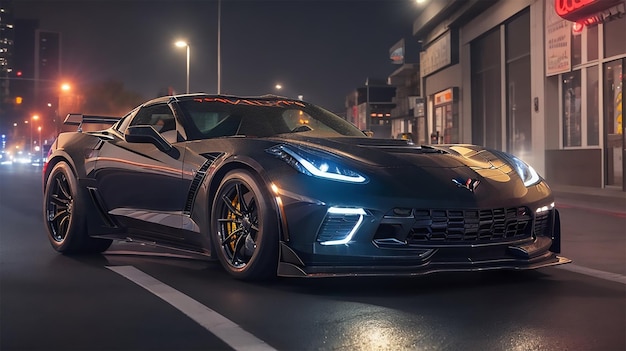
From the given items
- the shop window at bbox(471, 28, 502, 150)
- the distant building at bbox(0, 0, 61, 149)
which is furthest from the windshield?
the distant building at bbox(0, 0, 61, 149)

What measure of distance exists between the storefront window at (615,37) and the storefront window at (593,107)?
0.85 metres

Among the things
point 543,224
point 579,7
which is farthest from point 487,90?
point 543,224

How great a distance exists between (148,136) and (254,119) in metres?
0.88

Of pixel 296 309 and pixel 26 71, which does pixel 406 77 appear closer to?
pixel 296 309

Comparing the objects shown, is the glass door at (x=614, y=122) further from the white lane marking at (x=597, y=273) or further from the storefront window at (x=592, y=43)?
the white lane marking at (x=597, y=273)

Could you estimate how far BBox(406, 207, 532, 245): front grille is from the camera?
4.16 metres

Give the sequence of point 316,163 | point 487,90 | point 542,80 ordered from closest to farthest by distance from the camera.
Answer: point 316,163
point 542,80
point 487,90

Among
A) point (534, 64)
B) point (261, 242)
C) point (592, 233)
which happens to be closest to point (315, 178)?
point (261, 242)

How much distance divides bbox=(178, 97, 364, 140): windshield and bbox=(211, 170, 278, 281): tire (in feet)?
2.51

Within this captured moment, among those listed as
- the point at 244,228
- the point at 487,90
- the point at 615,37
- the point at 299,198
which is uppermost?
the point at 487,90

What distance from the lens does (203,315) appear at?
3811mm

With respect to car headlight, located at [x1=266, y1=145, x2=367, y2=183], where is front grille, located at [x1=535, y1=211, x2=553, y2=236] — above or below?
below

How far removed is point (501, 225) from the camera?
4387mm

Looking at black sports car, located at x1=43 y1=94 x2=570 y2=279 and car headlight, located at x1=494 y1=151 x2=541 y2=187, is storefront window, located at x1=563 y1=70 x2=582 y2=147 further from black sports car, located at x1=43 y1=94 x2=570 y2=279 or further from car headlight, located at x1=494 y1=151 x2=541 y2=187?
car headlight, located at x1=494 y1=151 x2=541 y2=187
